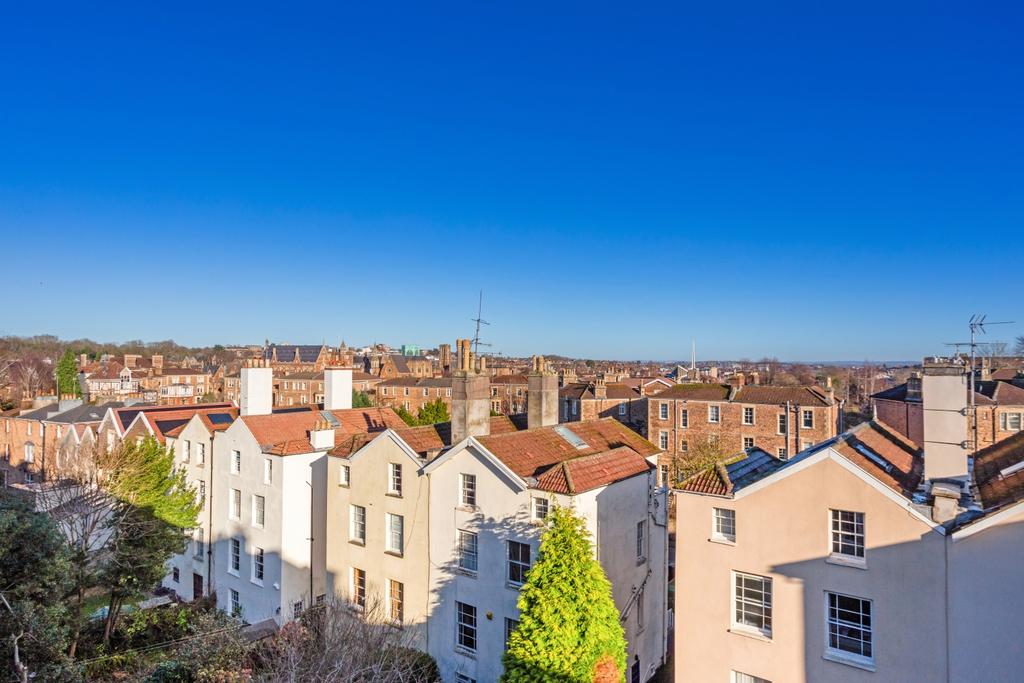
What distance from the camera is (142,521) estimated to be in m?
26.3

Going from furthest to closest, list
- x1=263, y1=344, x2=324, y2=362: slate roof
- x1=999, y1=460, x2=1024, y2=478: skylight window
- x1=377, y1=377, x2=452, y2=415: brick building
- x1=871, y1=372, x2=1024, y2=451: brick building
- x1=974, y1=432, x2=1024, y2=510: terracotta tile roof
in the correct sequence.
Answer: x1=263, y1=344, x2=324, y2=362: slate roof → x1=377, y1=377, x2=452, y2=415: brick building → x1=871, y1=372, x2=1024, y2=451: brick building → x1=999, y1=460, x2=1024, y2=478: skylight window → x1=974, y1=432, x2=1024, y2=510: terracotta tile roof

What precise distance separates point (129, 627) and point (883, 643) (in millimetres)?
28807

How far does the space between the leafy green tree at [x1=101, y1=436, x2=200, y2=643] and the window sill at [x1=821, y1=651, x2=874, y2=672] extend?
26099 mm

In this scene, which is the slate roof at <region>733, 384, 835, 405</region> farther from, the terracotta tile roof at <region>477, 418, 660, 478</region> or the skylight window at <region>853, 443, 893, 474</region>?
the skylight window at <region>853, 443, 893, 474</region>

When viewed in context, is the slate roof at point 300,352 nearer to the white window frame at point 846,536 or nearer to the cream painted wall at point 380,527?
the cream painted wall at point 380,527

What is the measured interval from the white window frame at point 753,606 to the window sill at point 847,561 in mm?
1569

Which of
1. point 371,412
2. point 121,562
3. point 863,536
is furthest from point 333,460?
point 863,536

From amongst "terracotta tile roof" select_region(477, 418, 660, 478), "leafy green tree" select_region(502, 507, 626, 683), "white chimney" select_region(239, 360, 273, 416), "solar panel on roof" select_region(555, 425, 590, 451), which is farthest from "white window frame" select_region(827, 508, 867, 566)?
"white chimney" select_region(239, 360, 273, 416)

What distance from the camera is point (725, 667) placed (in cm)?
1498

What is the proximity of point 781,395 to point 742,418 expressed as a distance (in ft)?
12.7

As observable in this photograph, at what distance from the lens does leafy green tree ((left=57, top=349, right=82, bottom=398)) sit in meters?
88.2

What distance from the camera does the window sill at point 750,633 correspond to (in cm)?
1444

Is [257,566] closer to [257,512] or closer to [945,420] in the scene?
[257,512]

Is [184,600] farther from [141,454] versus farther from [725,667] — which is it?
[725,667]
